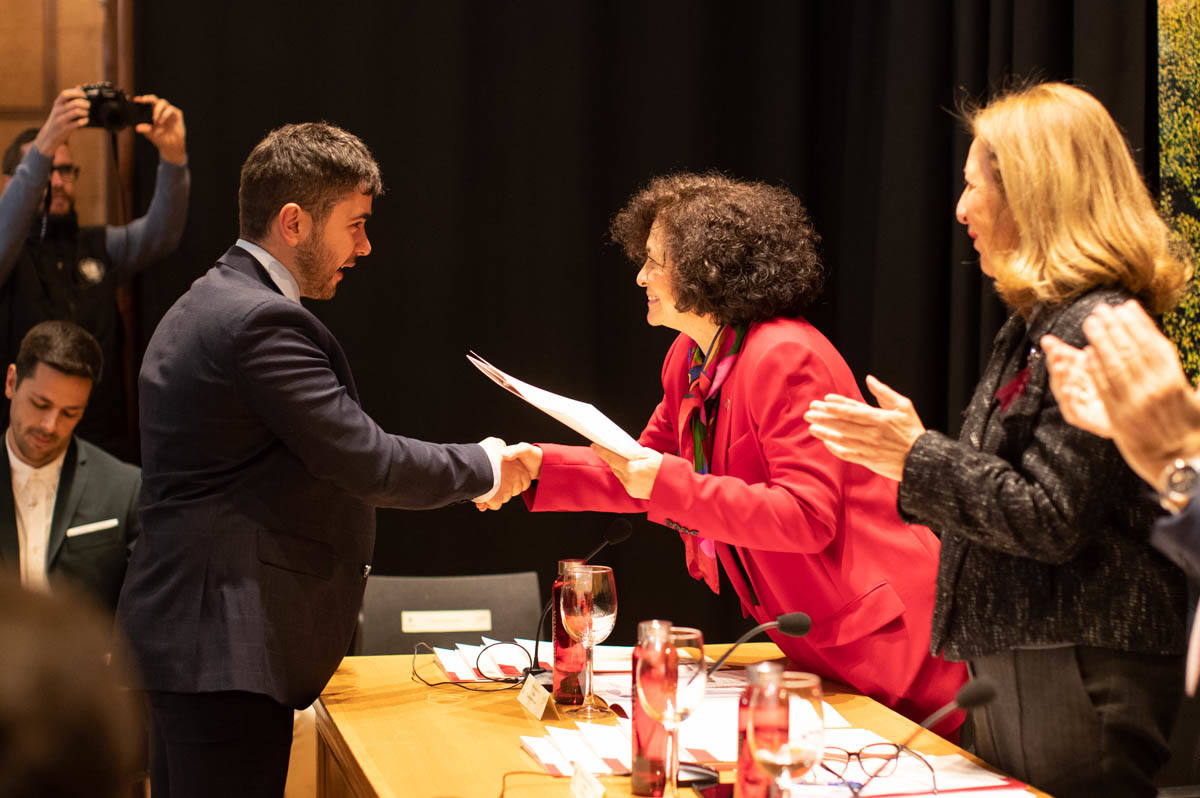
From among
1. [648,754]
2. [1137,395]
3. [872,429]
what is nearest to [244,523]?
[648,754]

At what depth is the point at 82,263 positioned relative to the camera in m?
3.78

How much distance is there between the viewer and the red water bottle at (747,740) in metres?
1.36

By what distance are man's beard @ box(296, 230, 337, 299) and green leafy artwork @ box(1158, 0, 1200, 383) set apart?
2057 millimetres

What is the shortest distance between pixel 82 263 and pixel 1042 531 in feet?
10.7

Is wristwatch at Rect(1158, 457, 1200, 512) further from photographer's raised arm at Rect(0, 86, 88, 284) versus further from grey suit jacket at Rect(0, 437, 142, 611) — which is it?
photographer's raised arm at Rect(0, 86, 88, 284)

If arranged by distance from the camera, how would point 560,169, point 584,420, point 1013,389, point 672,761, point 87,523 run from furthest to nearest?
point 560,169, point 87,523, point 584,420, point 1013,389, point 672,761

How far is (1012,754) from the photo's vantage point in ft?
5.36

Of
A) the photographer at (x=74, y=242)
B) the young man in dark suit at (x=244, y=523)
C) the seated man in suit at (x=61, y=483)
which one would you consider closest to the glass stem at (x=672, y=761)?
the young man in dark suit at (x=244, y=523)

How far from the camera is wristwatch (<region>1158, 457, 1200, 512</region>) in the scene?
1.28m

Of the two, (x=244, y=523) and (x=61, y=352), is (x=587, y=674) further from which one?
(x=61, y=352)

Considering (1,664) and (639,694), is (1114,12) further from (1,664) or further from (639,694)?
(1,664)

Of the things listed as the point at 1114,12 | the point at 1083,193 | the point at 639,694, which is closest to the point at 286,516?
the point at 639,694

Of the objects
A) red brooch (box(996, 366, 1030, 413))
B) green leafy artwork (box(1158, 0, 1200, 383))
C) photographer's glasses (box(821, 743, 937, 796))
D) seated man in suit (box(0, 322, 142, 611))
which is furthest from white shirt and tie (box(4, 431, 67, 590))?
green leafy artwork (box(1158, 0, 1200, 383))

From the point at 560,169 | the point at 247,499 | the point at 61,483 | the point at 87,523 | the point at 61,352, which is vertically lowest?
the point at 87,523
